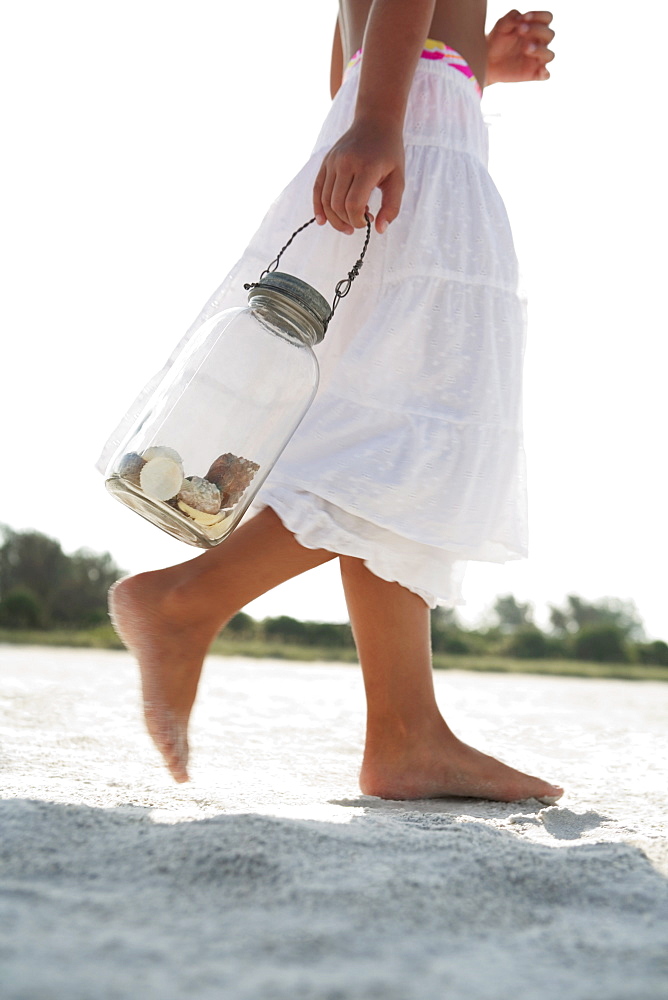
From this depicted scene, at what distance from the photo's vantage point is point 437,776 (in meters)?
1.23

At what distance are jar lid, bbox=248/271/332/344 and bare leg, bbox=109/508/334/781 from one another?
0.83 feet

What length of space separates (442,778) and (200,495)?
514mm

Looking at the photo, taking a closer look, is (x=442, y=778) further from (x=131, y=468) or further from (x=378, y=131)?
(x=378, y=131)

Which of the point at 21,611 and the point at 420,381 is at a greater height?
the point at 420,381

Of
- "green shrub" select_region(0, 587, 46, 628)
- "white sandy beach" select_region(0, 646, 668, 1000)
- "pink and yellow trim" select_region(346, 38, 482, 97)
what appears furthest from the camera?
"green shrub" select_region(0, 587, 46, 628)

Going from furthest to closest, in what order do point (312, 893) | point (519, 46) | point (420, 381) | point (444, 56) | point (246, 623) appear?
point (246, 623), point (519, 46), point (444, 56), point (420, 381), point (312, 893)

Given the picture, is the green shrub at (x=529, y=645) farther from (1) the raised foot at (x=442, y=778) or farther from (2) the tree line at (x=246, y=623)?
(1) the raised foot at (x=442, y=778)

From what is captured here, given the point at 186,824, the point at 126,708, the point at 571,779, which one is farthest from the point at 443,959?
the point at 126,708

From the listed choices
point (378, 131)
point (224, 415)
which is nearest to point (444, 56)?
point (378, 131)

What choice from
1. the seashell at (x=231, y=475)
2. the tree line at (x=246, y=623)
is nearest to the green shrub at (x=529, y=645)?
the tree line at (x=246, y=623)

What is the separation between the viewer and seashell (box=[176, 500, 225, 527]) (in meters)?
1.07

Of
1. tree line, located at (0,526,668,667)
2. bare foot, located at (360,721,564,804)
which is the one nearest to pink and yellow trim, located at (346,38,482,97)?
bare foot, located at (360,721,564,804)

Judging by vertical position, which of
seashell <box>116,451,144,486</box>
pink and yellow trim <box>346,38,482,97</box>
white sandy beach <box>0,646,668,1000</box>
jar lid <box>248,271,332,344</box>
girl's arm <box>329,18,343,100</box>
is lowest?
white sandy beach <box>0,646,668,1000</box>

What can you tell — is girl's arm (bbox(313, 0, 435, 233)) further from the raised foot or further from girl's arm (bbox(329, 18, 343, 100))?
the raised foot
